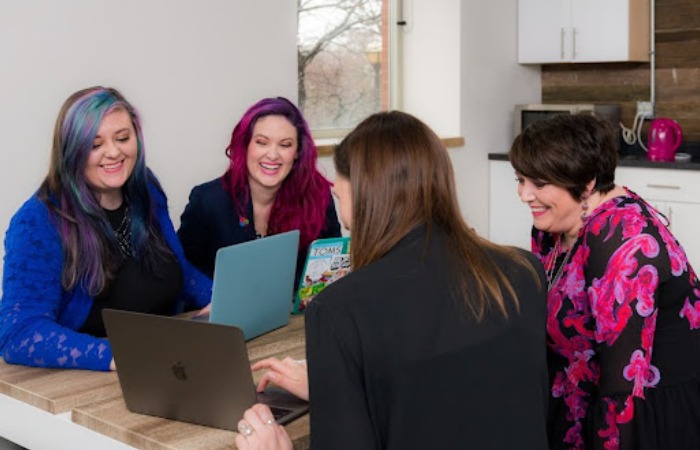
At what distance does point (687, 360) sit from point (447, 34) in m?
3.44

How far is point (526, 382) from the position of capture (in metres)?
1.51

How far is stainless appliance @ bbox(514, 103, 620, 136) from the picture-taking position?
17.2 ft

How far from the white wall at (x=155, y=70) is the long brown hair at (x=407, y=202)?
7.40ft

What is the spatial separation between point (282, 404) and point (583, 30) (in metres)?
3.83

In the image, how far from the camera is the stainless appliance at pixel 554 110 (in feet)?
17.2

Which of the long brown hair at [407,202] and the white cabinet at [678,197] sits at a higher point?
the long brown hair at [407,202]

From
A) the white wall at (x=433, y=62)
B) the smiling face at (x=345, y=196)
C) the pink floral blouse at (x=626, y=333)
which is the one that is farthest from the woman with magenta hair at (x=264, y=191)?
the white wall at (x=433, y=62)

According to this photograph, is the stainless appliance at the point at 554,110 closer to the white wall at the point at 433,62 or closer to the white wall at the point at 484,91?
the white wall at the point at 484,91

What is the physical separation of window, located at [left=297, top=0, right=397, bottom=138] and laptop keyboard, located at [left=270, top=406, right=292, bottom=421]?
10.4 ft

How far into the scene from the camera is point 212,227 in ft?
9.54

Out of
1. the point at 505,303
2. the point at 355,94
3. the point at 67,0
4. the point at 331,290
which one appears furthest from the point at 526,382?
the point at 355,94

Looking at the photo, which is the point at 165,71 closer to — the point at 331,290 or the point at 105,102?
the point at 105,102

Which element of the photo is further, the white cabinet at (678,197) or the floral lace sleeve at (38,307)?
the white cabinet at (678,197)

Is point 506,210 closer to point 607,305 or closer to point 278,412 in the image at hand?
point 607,305
